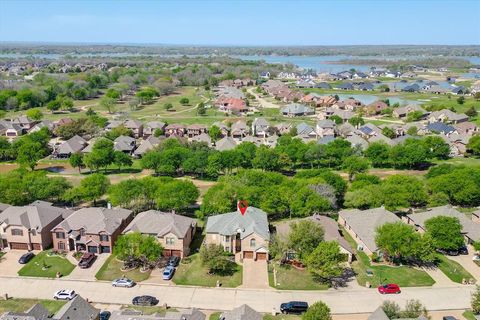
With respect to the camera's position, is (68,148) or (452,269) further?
(68,148)

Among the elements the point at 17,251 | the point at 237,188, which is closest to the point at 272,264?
the point at 237,188

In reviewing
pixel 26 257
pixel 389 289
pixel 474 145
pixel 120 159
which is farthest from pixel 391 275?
pixel 474 145

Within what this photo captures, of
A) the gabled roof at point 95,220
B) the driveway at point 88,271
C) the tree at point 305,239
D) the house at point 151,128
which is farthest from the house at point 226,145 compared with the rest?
the tree at point 305,239

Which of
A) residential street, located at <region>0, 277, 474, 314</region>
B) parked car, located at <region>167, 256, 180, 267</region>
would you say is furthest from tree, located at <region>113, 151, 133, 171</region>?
residential street, located at <region>0, 277, 474, 314</region>

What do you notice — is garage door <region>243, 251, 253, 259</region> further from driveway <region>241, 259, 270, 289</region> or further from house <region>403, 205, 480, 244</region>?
house <region>403, 205, 480, 244</region>

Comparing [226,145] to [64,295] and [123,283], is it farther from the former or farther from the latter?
[64,295]

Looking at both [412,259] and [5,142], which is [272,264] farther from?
[5,142]
